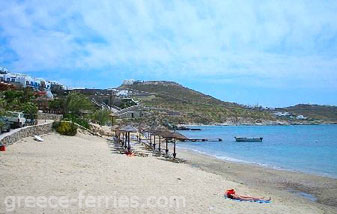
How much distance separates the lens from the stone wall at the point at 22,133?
19278 mm

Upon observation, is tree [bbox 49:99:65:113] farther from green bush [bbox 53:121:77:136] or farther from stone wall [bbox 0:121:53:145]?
stone wall [bbox 0:121:53:145]

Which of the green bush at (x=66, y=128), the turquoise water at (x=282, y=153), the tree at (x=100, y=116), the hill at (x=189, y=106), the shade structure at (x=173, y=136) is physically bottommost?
the turquoise water at (x=282, y=153)

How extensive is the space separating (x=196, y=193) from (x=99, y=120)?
154 feet

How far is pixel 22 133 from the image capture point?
76.9 feet

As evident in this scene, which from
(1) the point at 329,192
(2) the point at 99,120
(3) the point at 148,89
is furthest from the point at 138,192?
(3) the point at 148,89

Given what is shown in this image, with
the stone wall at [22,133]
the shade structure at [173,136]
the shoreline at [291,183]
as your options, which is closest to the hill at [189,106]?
the shade structure at [173,136]

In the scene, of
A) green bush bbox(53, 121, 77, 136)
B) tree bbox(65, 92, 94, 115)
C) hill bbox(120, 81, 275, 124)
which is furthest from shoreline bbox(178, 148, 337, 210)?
hill bbox(120, 81, 275, 124)

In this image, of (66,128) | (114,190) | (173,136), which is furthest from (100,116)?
(114,190)

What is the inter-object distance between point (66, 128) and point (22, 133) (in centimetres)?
907

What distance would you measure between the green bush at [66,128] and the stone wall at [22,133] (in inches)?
34.6

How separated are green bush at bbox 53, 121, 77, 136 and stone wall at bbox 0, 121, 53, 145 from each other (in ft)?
2.88

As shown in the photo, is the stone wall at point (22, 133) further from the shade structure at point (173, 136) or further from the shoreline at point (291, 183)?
the shoreline at point (291, 183)

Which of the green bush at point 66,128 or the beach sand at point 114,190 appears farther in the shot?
the green bush at point 66,128

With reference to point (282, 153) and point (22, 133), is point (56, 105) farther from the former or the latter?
point (282, 153)
